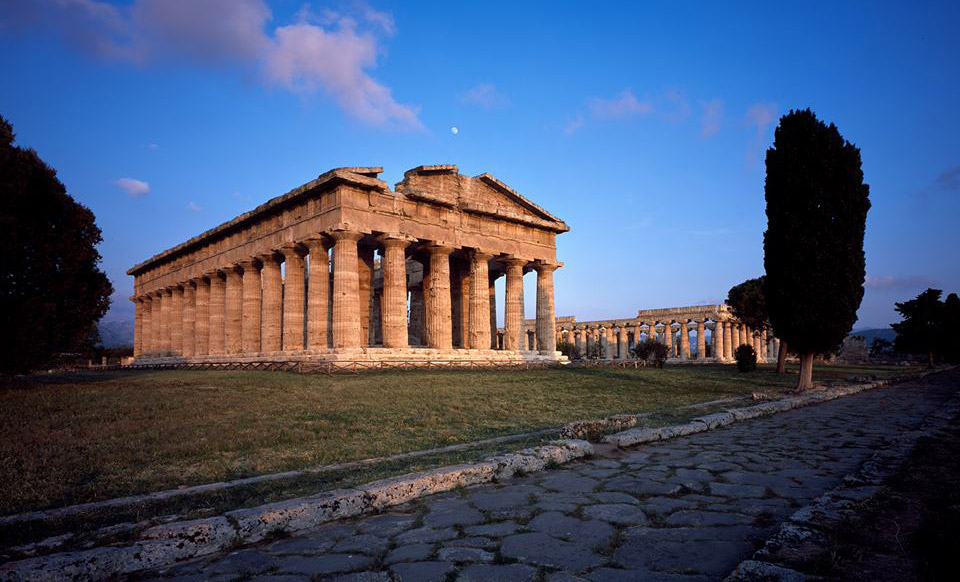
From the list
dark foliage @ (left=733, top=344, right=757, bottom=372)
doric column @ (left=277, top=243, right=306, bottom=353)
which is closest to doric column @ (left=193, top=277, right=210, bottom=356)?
doric column @ (left=277, top=243, right=306, bottom=353)

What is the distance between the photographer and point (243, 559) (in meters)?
3.46

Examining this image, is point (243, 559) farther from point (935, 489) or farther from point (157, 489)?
point (935, 489)

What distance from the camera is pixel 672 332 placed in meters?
61.0

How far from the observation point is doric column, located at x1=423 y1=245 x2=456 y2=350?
2716 centimetres

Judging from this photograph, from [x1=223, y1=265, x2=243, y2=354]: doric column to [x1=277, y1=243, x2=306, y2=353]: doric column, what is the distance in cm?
608

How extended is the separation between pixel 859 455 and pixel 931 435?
168 centimetres

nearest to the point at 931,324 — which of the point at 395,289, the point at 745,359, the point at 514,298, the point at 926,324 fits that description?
the point at 926,324

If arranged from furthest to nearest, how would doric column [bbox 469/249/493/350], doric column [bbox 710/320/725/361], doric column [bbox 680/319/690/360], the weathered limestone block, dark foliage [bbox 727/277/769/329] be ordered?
doric column [bbox 680/319/690/360], doric column [bbox 710/320/725/361], dark foliage [bbox 727/277/769/329], doric column [bbox 469/249/493/350], the weathered limestone block

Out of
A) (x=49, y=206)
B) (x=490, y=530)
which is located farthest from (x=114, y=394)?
(x=490, y=530)

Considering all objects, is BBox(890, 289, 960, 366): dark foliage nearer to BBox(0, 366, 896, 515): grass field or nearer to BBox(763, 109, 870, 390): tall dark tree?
BBox(763, 109, 870, 390): tall dark tree

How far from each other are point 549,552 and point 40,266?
1627cm

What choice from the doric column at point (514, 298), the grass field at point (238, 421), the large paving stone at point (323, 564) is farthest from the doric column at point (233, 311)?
the large paving stone at point (323, 564)

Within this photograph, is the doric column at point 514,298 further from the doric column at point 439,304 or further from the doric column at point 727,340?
the doric column at point 727,340

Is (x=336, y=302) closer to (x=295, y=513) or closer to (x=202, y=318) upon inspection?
(x=202, y=318)
